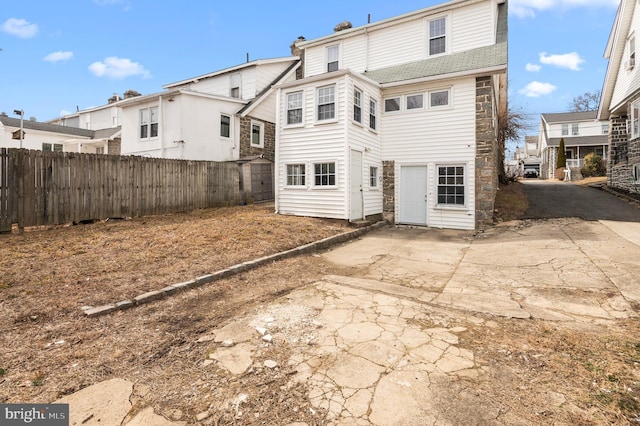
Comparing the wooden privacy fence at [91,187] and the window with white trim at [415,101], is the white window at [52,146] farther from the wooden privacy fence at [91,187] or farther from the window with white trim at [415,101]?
the window with white trim at [415,101]

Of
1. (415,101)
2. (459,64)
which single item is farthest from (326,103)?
(459,64)

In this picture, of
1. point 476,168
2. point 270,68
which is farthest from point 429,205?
point 270,68

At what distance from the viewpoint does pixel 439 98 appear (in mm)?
12125

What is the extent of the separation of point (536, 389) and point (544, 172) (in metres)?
47.1

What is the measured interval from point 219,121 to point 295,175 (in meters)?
8.45

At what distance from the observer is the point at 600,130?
121ft

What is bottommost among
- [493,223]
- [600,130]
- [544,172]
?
[493,223]

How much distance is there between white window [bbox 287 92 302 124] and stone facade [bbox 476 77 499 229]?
6.64m

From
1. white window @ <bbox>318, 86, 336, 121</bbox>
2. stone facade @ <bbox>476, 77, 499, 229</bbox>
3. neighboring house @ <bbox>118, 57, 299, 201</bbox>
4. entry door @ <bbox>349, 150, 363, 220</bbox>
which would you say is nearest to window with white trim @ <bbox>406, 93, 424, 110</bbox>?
stone facade @ <bbox>476, 77, 499, 229</bbox>

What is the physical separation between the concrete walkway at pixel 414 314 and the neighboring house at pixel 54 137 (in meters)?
26.7

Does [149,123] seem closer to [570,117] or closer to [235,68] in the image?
[235,68]

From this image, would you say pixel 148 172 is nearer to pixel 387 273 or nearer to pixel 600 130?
pixel 387 273

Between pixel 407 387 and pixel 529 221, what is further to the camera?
pixel 529 221

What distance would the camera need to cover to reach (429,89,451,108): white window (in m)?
11.9
